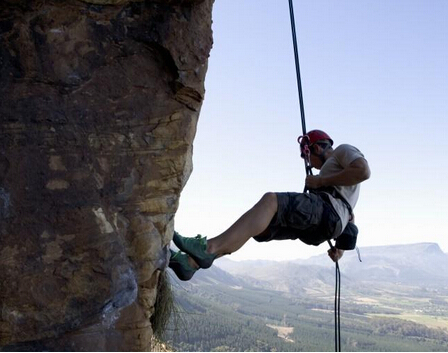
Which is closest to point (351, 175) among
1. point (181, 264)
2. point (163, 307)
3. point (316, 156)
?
point (316, 156)

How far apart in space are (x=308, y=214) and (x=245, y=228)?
67 cm

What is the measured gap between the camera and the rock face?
12.1 ft

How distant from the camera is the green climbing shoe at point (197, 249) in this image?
424 cm

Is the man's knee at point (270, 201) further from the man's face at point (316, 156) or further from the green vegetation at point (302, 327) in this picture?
the green vegetation at point (302, 327)

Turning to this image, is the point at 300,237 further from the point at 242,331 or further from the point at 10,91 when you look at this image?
the point at 242,331

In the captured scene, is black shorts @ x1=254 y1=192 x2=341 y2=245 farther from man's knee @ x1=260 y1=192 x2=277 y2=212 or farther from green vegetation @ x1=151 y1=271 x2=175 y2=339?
green vegetation @ x1=151 y1=271 x2=175 y2=339

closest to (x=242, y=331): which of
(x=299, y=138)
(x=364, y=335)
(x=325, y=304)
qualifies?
(x=364, y=335)

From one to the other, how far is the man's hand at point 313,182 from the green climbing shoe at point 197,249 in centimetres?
134

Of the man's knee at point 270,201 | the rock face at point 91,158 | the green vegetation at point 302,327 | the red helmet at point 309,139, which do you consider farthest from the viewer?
the green vegetation at point 302,327

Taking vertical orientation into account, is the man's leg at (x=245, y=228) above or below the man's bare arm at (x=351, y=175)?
below

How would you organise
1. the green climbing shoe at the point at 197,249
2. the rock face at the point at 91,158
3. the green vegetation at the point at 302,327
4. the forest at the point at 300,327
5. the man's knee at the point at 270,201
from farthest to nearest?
the green vegetation at the point at 302,327 → the forest at the point at 300,327 → the man's knee at the point at 270,201 → the green climbing shoe at the point at 197,249 → the rock face at the point at 91,158

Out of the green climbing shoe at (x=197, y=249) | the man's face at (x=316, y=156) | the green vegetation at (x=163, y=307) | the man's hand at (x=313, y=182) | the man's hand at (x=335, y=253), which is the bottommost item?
the green vegetation at (x=163, y=307)

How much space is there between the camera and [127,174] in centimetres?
402

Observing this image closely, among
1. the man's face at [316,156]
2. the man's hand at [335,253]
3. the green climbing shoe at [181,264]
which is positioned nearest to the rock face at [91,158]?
the green climbing shoe at [181,264]
